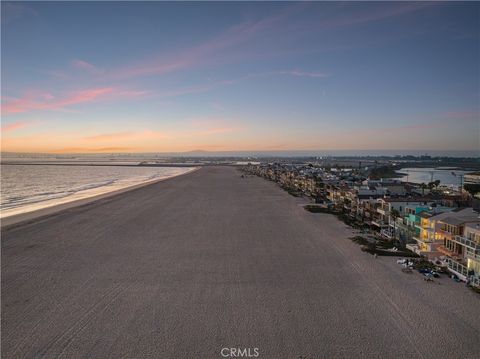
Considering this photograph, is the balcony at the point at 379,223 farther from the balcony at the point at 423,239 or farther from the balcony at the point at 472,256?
the balcony at the point at 472,256

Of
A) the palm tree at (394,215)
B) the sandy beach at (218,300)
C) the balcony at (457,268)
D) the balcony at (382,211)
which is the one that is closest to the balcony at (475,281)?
the balcony at (457,268)

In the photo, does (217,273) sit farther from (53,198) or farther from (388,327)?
(53,198)

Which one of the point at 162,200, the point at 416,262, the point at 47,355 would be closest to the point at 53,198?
the point at 162,200

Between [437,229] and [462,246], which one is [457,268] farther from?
[437,229]

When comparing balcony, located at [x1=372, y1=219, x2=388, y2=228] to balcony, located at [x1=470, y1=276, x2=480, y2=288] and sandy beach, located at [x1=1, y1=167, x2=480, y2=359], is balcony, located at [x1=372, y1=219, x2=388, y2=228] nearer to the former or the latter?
sandy beach, located at [x1=1, y1=167, x2=480, y2=359]

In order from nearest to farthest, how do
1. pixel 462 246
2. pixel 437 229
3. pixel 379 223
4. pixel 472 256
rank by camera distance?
1. pixel 472 256
2. pixel 462 246
3. pixel 437 229
4. pixel 379 223

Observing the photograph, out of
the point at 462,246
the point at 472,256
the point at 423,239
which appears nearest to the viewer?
the point at 472,256

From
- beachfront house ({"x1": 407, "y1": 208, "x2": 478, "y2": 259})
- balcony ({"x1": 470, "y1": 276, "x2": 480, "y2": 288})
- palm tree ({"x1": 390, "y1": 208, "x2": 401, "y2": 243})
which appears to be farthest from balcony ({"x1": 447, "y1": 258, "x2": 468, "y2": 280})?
palm tree ({"x1": 390, "y1": 208, "x2": 401, "y2": 243})

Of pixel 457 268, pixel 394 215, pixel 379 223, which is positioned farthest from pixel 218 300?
pixel 379 223
